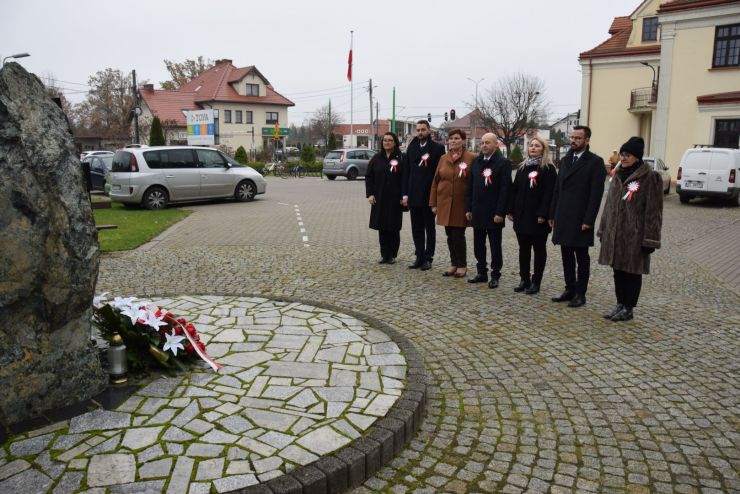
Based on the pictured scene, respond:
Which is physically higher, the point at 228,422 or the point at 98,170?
the point at 98,170

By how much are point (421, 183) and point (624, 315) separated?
10.9ft

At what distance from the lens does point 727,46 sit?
28.1 m

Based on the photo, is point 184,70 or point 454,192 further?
point 184,70

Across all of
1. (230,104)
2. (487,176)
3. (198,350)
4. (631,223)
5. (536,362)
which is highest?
(230,104)

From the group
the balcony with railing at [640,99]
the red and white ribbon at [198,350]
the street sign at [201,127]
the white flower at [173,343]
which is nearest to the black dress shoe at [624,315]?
the red and white ribbon at [198,350]

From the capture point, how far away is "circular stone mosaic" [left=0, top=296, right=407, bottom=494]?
303cm

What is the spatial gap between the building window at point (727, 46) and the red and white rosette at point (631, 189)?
26.8 metres

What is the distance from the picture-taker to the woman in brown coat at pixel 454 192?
8.00 m

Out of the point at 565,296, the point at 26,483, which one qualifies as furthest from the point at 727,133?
the point at 26,483

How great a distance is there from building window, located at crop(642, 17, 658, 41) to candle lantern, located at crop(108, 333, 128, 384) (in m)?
40.9

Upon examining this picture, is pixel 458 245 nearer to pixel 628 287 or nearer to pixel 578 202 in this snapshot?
pixel 578 202

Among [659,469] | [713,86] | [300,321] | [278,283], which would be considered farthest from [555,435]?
[713,86]

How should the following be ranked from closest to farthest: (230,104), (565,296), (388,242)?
(565,296), (388,242), (230,104)

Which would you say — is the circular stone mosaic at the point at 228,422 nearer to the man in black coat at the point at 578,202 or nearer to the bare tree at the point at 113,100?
the man in black coat at the point at 578,202
